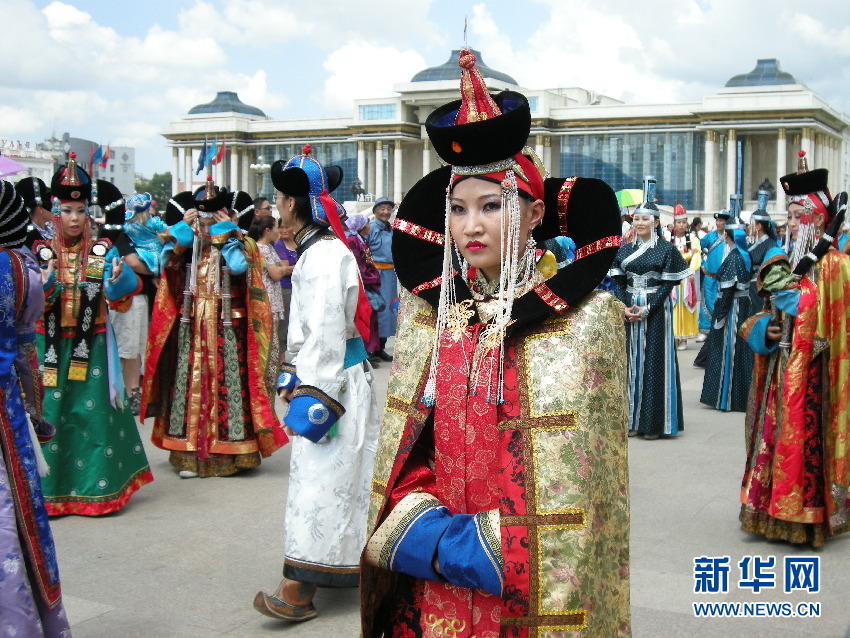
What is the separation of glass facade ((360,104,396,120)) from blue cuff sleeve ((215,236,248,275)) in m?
53.9

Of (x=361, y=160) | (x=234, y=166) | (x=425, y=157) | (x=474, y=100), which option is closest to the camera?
(x=474, y=100)

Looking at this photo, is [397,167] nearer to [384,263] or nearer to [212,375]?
[384,263]

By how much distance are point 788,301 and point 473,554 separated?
3287 millimetres

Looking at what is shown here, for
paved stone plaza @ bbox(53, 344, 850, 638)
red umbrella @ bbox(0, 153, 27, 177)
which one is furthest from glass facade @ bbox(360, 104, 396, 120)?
red umbrella @ bbox(0, 153, 27, 177)

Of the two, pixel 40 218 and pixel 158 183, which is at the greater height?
pixel 158 183

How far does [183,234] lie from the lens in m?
6.18

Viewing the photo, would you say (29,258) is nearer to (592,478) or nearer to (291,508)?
(291,508)

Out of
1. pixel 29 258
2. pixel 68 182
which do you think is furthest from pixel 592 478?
pixel 68 182

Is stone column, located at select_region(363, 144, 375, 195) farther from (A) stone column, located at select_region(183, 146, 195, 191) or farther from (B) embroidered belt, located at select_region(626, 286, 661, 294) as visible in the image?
(B) embroidered belt, located at select_region(626, 286, 661, 294)

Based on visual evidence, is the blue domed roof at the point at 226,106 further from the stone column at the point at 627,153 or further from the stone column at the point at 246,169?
the stone column at the point at 627,153

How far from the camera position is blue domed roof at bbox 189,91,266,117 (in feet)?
224

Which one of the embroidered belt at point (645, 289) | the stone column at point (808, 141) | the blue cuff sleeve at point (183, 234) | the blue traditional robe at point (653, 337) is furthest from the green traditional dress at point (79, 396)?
the stone column at point (808, 141)

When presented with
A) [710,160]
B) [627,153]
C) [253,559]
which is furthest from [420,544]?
[627,153]

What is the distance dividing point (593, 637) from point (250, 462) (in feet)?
14.9
